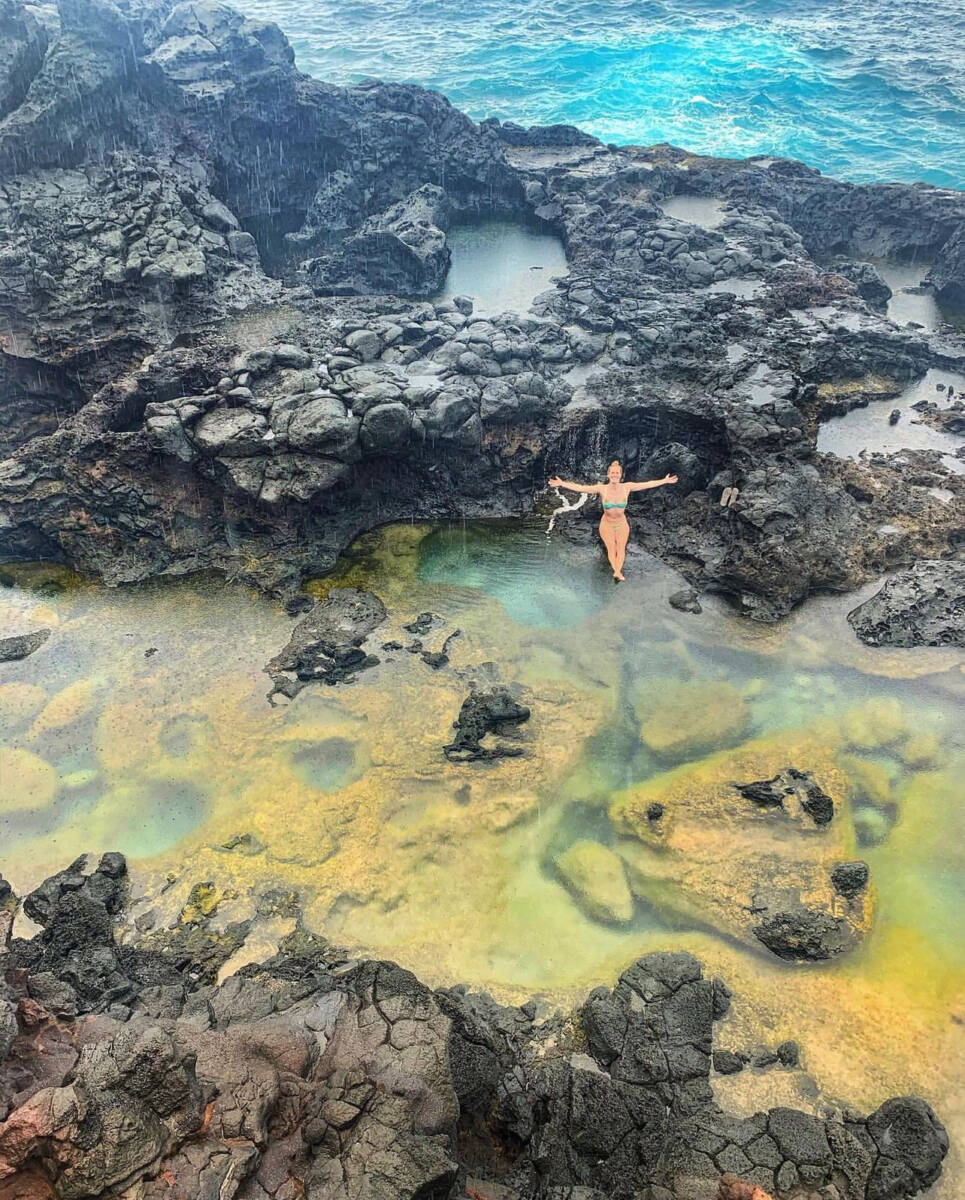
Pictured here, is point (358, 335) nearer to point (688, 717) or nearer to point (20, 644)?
point (20, 644)

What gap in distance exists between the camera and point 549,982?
8344mm

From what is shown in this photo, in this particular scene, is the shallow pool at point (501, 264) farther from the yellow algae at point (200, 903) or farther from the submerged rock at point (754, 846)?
the yellow algae at point (200, 903)

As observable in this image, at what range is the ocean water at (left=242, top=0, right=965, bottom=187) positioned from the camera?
3055cm

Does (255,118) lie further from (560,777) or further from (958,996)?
(958,996)

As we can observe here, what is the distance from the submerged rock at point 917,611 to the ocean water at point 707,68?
2261 cm

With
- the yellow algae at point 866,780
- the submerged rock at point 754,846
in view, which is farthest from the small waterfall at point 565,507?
the yellow algae at point 866,780

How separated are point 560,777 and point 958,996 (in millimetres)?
4780

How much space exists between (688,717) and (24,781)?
8.96 m

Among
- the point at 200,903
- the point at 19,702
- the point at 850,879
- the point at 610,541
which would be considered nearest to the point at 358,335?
the point at 610,541

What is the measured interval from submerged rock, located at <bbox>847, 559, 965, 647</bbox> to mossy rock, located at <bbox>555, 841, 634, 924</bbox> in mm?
5639

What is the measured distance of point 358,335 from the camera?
1494cm

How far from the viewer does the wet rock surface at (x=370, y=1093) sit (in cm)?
539

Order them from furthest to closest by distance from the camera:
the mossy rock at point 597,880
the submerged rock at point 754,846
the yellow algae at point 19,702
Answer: the yellow algae at point 19,702 < the mossy rock at point 597,880 < the submerged rock at point 754,846

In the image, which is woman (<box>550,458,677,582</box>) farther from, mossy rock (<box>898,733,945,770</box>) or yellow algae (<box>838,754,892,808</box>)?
mossy rock (<box>898,733,945,770</box>)
